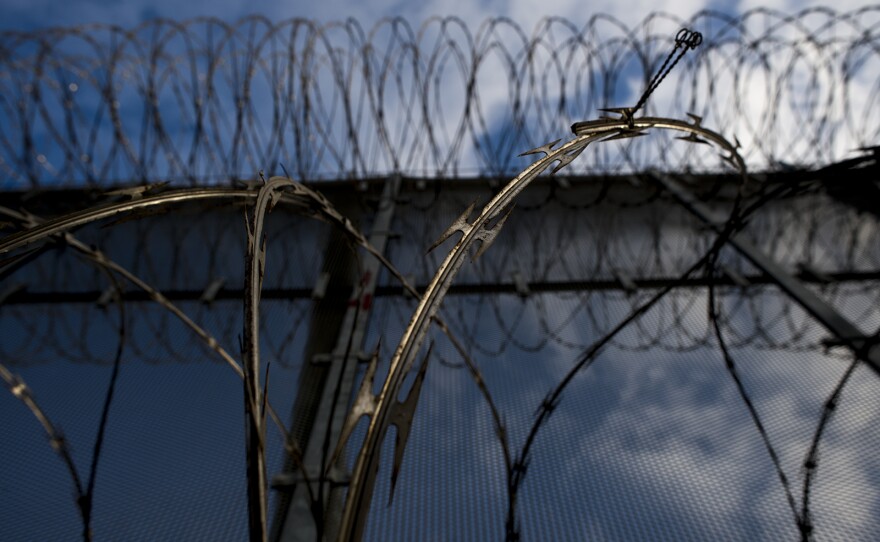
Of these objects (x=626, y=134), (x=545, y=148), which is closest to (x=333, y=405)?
(x=545, y=148)

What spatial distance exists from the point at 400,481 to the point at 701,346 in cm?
197

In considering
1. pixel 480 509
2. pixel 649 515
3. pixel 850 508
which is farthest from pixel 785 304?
pixel 480 509

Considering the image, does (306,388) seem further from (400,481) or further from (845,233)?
(845,233)

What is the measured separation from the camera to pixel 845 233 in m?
5.20

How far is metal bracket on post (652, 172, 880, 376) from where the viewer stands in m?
3.26

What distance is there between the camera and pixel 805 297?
3.89 meters

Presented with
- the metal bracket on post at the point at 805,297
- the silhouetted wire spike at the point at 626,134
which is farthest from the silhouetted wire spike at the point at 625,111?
the metal bracket on post at the point at 805,297

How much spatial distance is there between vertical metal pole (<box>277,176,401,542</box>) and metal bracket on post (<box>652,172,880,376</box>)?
2.06m

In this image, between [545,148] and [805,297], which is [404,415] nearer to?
[545,148]

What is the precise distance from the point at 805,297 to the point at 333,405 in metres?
3.37

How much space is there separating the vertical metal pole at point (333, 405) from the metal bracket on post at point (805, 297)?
6.74ft

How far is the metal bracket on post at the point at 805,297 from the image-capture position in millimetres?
3260

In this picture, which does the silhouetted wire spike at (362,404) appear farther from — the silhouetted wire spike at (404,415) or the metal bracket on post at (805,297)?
the metal bracket on post at (805,297)

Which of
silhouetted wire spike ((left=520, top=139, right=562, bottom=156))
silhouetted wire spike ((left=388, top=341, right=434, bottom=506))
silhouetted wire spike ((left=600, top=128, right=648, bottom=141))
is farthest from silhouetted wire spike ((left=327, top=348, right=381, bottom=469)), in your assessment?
silhouetted wire spike ((left=600, top=128, right=648, bottom=141))
